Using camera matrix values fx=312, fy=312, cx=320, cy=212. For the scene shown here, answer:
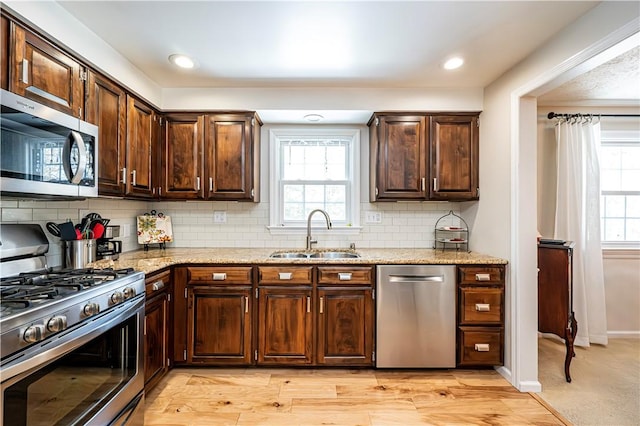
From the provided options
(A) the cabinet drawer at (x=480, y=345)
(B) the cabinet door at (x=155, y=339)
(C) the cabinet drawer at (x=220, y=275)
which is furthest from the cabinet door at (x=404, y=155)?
(B) the cabinet door at (x=155, y=339)

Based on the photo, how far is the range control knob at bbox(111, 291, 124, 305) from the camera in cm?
157

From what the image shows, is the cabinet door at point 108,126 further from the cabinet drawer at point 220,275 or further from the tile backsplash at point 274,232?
the tile backsplash at point 274,232

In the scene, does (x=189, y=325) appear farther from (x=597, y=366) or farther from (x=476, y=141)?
(x=597, y=366)

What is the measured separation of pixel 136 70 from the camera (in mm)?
2473

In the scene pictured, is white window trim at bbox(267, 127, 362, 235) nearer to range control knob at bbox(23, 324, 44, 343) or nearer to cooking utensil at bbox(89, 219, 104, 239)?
cooking utensil at bbox(89, 219, 104, 239)

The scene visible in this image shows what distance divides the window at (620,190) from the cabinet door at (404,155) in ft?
7.00

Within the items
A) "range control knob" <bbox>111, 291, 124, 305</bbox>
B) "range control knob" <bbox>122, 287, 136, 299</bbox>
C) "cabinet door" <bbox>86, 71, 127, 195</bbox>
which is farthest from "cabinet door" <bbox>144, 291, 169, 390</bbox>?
"cabinet door" <bbox>86, 71, 127, 195</bbox>

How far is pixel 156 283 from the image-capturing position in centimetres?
217

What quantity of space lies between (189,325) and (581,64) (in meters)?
3.18

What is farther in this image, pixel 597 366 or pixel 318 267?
pixel 597 366

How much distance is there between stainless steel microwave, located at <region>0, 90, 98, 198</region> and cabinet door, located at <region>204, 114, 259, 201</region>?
3.50 ft

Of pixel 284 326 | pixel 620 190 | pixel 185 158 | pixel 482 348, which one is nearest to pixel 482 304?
pixel 482 348

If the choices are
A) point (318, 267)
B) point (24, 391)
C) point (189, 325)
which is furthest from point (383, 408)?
point (24, 391)

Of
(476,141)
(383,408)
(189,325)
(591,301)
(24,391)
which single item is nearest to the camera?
(24,391)
